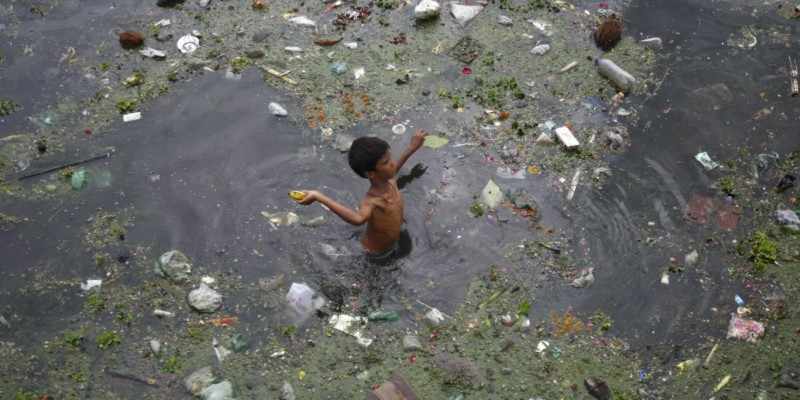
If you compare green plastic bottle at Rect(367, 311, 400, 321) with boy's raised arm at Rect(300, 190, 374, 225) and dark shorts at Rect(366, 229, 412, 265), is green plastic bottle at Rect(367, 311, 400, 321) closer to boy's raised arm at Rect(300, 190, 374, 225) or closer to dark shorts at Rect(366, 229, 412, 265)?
dark shorts at Rect(366, 229, 412, 265)

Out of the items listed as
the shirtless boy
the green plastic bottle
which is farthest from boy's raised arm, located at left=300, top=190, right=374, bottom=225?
the green plastic bottle

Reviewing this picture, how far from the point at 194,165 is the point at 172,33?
1512mm

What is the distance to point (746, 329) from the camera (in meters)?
3.88

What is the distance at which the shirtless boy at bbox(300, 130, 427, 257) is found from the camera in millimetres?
3789

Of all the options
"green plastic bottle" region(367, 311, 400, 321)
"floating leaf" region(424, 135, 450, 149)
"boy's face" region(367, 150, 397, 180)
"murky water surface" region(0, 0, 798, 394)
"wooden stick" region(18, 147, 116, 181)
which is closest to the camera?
"boy's face" region(367, 150, 397, 180)

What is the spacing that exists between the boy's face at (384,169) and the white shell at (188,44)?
2553 mm

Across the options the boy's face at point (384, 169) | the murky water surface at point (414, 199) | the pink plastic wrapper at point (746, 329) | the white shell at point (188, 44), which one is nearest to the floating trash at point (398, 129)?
the murky water surface at point (414, 199)

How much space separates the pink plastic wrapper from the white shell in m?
4.49

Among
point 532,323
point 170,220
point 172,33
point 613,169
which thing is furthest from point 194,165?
point 613,169

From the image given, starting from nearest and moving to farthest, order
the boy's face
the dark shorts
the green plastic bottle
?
the boy's face → the green plastic bottle → the dark shorts

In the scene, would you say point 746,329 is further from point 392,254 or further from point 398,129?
point 398,129

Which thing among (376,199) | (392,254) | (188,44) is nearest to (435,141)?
(392,254)

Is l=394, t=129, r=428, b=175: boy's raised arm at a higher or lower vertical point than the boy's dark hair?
A: lower

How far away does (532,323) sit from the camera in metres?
3.97
